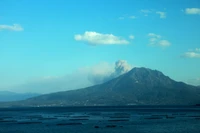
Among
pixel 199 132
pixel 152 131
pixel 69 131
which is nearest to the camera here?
pixel 199 132

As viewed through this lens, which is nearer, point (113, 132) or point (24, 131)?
point (113, 132)

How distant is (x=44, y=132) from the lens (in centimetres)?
9631

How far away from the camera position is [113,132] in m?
90.5

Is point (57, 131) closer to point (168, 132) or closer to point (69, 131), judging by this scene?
point (69, 131)

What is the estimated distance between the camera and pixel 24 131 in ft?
331

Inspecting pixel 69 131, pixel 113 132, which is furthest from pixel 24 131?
pixel 113 132

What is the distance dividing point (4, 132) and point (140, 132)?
3980 cm

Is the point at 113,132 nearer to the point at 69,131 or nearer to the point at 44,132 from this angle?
the point at 69,131

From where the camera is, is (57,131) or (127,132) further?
(57,131)

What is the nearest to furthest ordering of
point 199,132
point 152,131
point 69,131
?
1. point 199,132
2. point 152,131
3. point 69,131

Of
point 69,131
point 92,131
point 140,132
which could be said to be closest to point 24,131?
point 69,131

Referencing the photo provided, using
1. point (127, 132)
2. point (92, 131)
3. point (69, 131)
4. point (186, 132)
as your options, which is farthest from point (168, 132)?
point (69, 131)

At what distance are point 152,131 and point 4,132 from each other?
42.6 metres

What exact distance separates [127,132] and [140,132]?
3376mm
